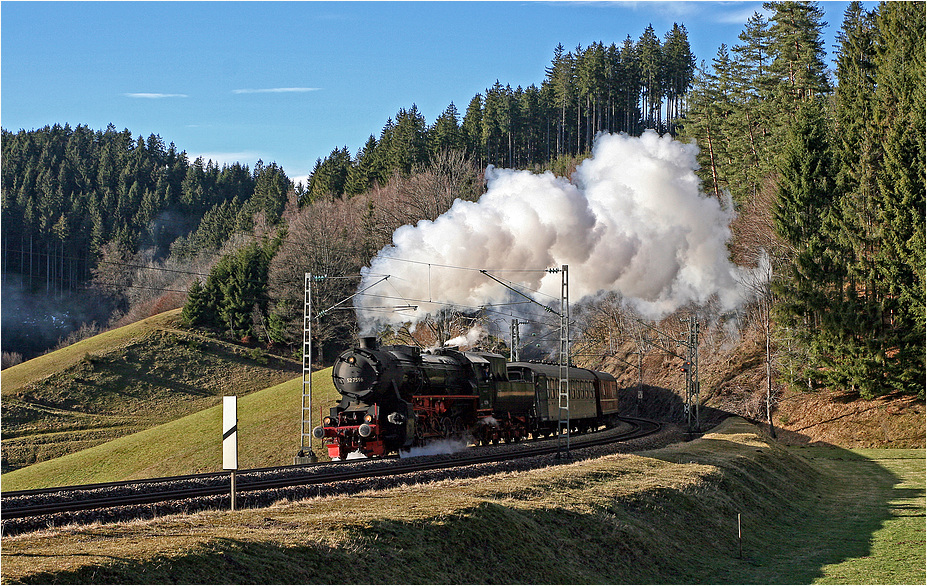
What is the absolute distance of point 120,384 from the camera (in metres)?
71.2

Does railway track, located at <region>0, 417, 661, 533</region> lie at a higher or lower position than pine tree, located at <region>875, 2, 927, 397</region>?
lower

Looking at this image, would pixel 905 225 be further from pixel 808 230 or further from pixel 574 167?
pixel 574 167

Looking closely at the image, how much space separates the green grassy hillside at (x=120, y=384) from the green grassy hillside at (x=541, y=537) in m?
47.5

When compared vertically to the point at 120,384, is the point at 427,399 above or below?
above

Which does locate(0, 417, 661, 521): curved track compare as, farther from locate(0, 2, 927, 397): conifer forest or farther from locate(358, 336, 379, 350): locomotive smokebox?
locate(0, 2, 927, 397): conifer forest

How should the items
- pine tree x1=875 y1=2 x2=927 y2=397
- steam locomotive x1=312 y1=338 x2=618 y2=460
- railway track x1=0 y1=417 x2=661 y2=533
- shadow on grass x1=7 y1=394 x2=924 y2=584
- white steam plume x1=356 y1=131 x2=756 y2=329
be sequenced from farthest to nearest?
pine tree x1=875 y1=2 x2=927 y2=397
white steam plume x1=356 y1=131 x2=756 y2=329
steam locomotive x1=312 y1=338 x2=618 y2=460
railway track x1=0 y1=417 x2=661 y2=533
shadow on grass x1=7 y1=394 x2=924 y2=584

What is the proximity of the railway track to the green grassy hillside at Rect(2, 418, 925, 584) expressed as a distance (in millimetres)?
3883

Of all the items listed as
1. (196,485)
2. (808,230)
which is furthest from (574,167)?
(196,485)

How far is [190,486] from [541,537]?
33.5 feet

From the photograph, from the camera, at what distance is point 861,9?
214ft

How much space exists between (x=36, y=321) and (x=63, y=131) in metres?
74.9

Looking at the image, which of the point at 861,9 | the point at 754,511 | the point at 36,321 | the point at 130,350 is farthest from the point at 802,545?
the point at 36,321

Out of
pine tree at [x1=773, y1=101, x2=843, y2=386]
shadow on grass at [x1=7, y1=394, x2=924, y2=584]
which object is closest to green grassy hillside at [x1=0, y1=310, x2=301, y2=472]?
pine tree at [x1=773, y1=101, x2=843, y2=386]

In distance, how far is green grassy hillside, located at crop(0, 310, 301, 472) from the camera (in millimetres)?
60031
